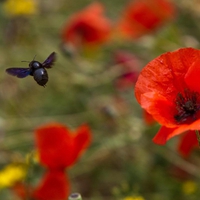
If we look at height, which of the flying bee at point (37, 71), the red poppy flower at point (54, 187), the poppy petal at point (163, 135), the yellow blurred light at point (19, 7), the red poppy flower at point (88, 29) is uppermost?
the yellow blurred light at point (19, 7)

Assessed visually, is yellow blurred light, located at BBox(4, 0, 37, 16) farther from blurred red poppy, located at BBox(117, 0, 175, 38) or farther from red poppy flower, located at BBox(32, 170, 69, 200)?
red poppy flower, located at BBox(32, 170, 69, 200)

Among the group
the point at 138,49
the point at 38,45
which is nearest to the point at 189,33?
the point at 138,49

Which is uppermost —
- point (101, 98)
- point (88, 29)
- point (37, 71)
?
point (88, 29)

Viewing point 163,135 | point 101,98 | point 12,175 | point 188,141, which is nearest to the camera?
point 163,135

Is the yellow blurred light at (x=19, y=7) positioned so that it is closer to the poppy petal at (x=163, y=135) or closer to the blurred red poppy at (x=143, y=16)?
the blurred red poppy at (x=143, y=16)

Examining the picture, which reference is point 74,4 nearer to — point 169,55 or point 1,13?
point 1,13

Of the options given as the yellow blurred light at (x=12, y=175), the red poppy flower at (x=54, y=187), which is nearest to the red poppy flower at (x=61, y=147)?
the red poppy flower at (x=54, y=187)

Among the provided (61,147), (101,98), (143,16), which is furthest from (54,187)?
(143,16)

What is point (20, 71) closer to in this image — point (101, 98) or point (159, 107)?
point (159, 107)
